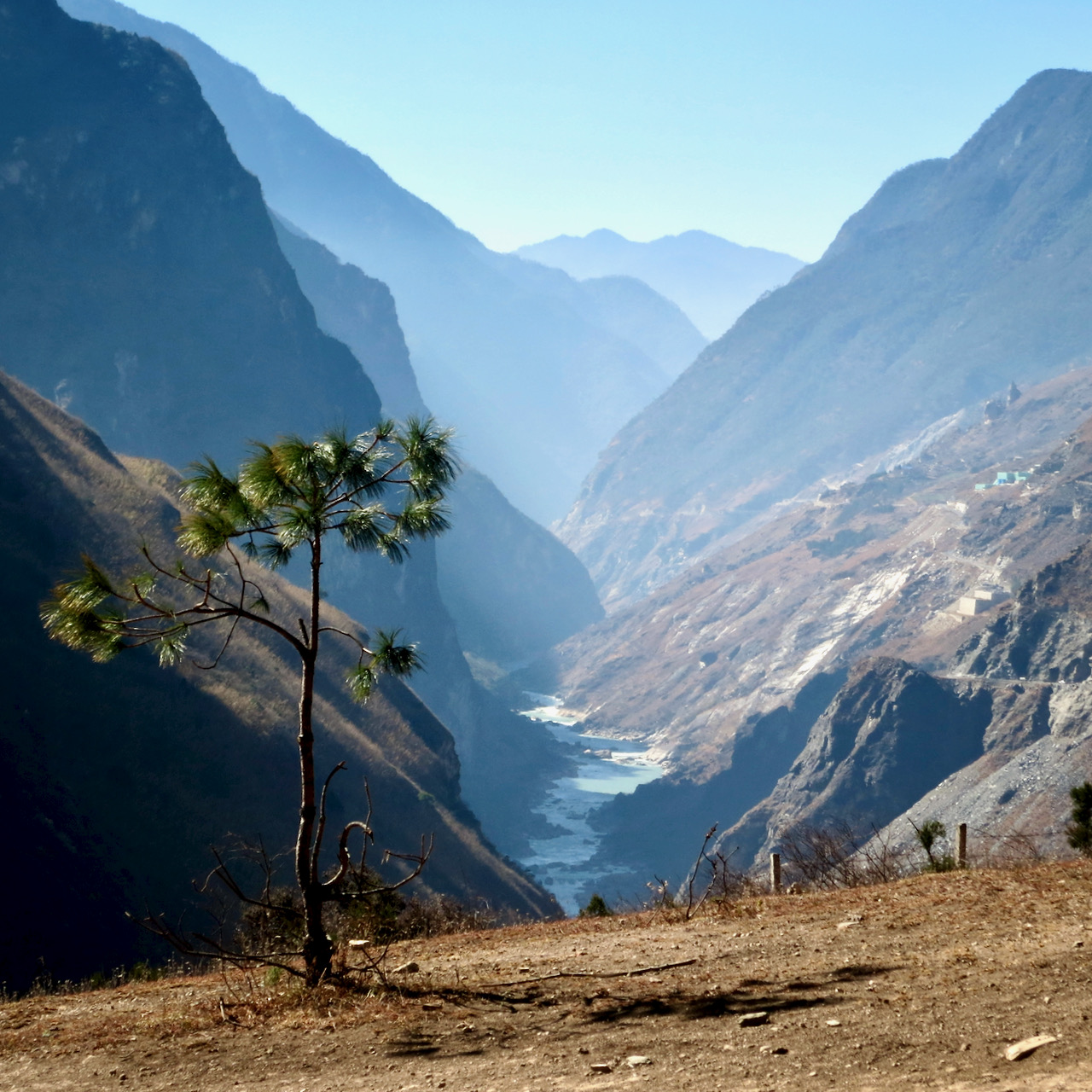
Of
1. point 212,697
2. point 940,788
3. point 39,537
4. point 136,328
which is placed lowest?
point 940,788

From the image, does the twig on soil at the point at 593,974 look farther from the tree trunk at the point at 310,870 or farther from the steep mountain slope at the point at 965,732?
the steep mountain slope at the point at 965,732

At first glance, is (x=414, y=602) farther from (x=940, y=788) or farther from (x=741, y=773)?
(x=940, y=788)

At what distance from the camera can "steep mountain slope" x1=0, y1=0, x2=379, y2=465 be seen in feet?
440

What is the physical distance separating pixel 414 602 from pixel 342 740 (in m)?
117

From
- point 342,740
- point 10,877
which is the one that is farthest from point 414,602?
point 10,877

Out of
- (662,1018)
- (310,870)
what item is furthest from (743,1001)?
(310,870)

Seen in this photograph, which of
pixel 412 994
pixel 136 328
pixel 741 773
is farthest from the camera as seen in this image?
pixel 741 773

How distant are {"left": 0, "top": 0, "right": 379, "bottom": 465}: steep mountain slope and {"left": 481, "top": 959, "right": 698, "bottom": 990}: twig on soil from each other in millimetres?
140799

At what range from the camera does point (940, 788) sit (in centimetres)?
9619

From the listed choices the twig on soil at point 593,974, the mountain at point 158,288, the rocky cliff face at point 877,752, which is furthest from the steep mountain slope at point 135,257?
the twig on soil at point 593,974

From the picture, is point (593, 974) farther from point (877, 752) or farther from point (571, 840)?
point (571, 840)

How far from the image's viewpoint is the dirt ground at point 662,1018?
7391 millimetres

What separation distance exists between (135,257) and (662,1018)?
161 m

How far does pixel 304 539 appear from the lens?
10836 mm
